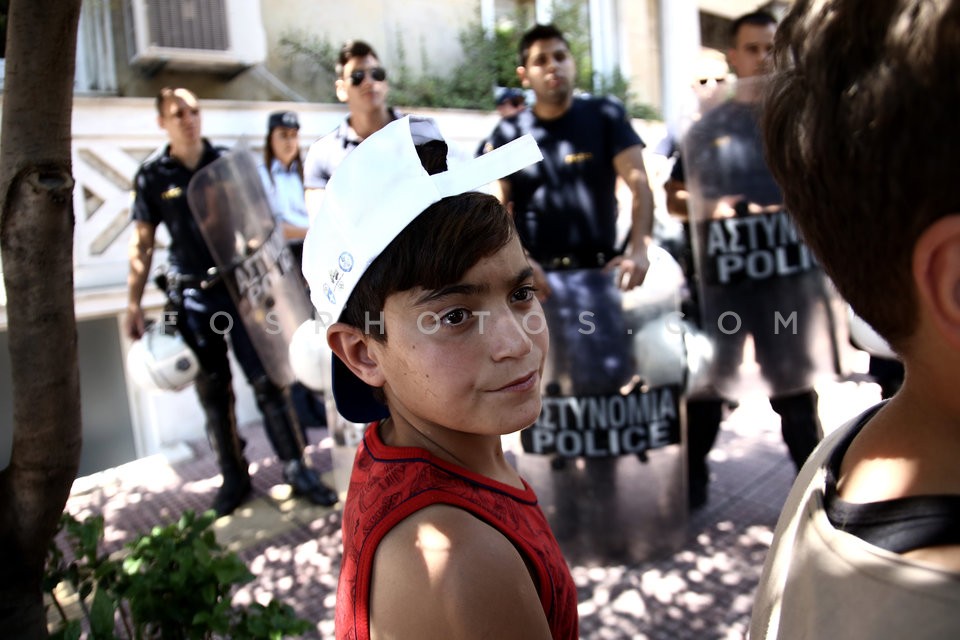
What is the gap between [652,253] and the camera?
350 centimetres

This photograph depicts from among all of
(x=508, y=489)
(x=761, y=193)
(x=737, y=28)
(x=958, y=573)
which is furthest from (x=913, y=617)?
(x=737, y=28)

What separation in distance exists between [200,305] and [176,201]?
59cm

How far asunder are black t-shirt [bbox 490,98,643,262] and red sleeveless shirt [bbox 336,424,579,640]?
7.92ft

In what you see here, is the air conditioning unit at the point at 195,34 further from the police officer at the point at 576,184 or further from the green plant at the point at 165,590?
the green plant at the point at 165,590

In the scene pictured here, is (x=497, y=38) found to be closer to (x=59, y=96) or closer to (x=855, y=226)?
(x=59, y=96)

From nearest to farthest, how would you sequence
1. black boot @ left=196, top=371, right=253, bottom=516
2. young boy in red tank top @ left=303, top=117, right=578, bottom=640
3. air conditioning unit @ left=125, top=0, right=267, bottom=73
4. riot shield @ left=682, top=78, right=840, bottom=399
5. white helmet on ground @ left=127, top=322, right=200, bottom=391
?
young boy in red tank top @ left=303, top=117, right=578, bottom=640 < riot shield @ left=682, top=78, right=840, bottom=399 < white helmet on ground @ left=127, top=322, right=200, bottom=391 < black boot @ left=196, top=371, right=253, bottom=516 < air conditioning unit @ left=125, top=0, right=267, bottom=73

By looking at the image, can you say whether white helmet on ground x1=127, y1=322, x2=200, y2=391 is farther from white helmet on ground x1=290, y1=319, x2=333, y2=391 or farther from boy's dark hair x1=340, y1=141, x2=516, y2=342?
boy's dark hair x1=340, y1=141, x2=516, y2=342

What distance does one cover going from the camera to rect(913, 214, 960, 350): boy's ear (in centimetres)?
61

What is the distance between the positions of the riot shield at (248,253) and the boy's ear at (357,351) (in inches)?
112

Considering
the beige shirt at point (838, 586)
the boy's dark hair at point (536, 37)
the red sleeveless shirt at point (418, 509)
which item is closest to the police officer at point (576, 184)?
the boy's dark hair at point (536, 37)

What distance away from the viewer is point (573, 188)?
3543 millimetres

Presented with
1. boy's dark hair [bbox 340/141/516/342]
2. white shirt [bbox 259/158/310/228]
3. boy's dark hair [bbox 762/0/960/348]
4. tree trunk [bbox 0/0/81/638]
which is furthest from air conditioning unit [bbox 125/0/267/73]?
boy's dark hair [bbox 762/0/960/348]

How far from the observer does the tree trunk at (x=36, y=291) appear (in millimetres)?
1418

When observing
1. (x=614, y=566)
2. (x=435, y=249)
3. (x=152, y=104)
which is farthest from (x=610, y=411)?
(x=152, y=104)
